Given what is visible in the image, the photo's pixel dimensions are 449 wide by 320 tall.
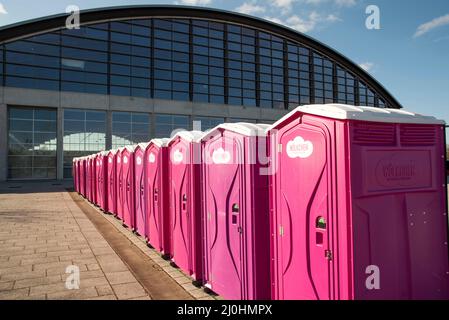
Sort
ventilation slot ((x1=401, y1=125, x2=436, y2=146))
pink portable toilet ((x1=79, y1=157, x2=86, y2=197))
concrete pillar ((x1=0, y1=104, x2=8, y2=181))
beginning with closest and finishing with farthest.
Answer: ventilation slot ((x1=401, y1=125, x2=436, y2=146)) → pink portable toilet ((x1=79, y1=157, x2=86, y2=197)) → concrete pillar ((x1=0, y1=104, x2=8, y2=181))

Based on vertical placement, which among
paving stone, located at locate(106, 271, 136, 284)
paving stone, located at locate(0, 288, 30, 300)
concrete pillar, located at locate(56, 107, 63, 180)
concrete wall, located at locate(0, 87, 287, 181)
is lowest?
paving stone, located at locate(0, 288, 30, 300)

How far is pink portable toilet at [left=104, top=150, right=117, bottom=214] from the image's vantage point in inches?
430

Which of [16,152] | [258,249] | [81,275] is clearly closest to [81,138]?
[16,152]

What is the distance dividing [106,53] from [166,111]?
8082 millimetres

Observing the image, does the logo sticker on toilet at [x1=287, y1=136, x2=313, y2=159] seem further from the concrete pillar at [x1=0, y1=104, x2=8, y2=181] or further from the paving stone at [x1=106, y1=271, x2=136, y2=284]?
the concrete pillar at [x1=0, y1=104, x2=8, y2=181]

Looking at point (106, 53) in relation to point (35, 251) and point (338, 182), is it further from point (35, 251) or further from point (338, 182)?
point (338, 182)

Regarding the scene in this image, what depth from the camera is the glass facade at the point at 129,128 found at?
33844 millimetres

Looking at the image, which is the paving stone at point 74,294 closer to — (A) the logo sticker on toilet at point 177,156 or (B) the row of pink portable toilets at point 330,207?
(B) the row of pink portable toilets at point 330,207

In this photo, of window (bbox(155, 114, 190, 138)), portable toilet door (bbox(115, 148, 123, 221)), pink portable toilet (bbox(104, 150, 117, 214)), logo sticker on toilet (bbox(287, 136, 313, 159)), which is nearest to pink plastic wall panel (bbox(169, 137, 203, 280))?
logo sticker on toilet (bbox(287, 136, 313, 159))

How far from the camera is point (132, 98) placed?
3409 cm

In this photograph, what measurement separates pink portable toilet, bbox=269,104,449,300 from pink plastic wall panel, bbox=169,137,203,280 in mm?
1845

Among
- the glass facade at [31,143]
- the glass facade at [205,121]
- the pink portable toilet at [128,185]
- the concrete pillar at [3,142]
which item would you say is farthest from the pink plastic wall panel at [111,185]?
the glass facade at [205,121]

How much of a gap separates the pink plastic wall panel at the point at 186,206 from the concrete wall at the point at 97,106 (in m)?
29.3

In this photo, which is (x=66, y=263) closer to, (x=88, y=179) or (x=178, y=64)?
(x=88, y=179)
